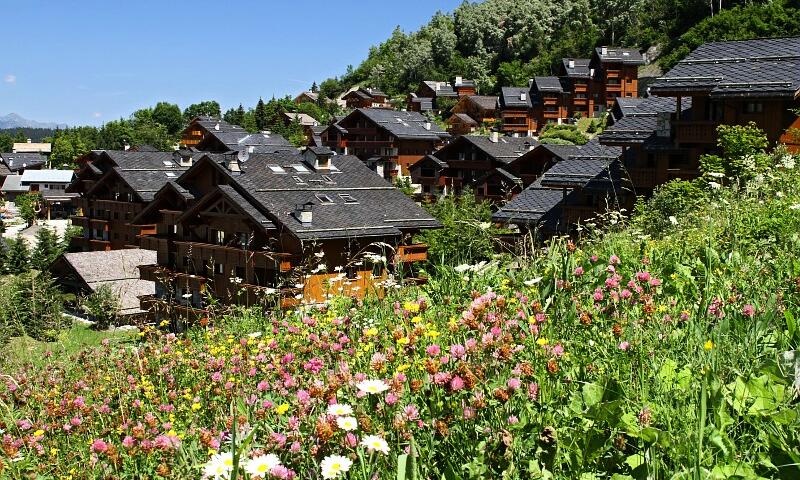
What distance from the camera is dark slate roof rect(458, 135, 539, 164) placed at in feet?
192

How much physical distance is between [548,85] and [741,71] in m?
55.3

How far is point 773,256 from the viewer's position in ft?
20.5

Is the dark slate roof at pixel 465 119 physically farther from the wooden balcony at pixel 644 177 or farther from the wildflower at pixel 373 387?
the wildflower at pixel 373 387

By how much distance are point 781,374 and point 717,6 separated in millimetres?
94673

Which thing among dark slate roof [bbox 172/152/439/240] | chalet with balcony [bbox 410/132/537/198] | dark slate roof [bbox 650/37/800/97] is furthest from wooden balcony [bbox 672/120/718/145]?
chalet with balcony [bbox 410/132/537/198]

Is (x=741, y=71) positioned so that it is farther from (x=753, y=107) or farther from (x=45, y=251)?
(x=45, y=251)

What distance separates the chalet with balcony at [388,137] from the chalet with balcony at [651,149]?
41147mm

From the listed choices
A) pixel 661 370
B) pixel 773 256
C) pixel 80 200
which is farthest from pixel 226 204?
pixel 80 200

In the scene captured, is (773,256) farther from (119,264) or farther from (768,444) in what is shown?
(119,264)

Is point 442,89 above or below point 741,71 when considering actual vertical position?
above

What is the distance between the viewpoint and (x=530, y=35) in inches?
4190

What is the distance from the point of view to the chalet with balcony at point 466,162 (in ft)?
193

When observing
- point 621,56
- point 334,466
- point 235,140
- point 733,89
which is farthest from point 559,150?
point 334,466

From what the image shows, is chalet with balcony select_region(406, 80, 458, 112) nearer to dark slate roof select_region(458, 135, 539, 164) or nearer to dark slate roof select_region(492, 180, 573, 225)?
dark slate roof select_region(458, 135, 539, 164)
